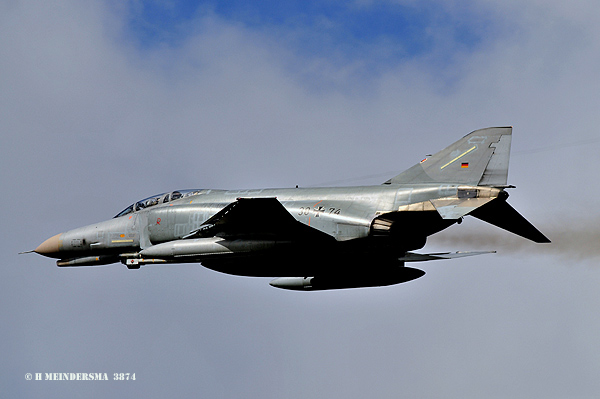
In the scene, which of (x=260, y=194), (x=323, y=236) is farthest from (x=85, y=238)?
(x=323, y=236)

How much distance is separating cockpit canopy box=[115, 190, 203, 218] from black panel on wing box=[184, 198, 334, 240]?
124 inches

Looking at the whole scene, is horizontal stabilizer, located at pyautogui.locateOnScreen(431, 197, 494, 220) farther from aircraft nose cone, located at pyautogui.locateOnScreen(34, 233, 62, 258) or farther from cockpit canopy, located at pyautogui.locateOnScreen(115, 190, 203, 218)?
aircraft nose cone, located at pyautogui.locateOnScreen(34, 233, 62, 258)

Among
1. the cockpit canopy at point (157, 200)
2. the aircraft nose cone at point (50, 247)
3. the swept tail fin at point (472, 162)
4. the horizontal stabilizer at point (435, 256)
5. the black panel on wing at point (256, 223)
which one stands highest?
the swept tail fin at point (472, 162)

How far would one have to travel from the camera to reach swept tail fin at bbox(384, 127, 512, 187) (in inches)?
836

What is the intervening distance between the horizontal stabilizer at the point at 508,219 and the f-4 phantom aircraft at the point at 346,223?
1.1 inches

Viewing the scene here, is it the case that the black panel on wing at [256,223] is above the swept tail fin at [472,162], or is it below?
below

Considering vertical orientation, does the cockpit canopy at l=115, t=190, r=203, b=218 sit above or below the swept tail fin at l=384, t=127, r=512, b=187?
below

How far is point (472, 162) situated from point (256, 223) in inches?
251

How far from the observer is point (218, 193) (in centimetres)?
2477

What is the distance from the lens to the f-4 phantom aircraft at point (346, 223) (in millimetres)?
21047

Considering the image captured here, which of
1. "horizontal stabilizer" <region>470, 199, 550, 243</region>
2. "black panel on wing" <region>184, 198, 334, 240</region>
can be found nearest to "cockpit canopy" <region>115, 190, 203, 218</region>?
"black panel on wing" <region>184, 198, 334, 240</region>

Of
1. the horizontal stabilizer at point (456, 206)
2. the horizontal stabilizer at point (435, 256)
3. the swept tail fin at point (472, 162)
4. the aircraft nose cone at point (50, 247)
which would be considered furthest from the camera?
the aircraft nose cone at point (50, 247)

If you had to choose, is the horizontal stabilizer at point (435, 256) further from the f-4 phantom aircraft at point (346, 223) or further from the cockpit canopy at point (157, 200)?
the cockpit canopy at point (157, 200)

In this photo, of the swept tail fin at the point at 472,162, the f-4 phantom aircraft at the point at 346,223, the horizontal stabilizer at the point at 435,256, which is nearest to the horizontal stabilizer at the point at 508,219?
the f-4 phantom aircraft at the point at 346,223
